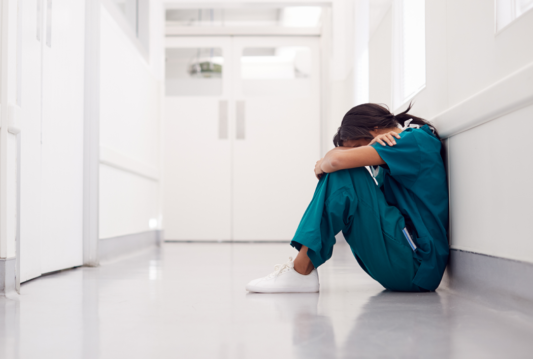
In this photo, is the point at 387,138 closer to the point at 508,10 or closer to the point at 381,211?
the point at 381,211

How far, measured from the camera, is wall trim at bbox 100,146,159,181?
8.93 feet

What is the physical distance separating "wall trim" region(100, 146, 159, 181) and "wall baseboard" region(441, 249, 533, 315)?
1.89 m

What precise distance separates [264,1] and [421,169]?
9.92 feet

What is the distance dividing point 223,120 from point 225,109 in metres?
0.11

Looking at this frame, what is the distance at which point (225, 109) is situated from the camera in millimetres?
4816

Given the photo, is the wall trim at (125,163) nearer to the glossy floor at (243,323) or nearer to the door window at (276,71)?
the glossy floor at (243,323)

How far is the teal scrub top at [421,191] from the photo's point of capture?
1487 millimetres

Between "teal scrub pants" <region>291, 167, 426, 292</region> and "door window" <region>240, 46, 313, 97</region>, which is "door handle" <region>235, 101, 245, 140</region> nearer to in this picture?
"door window" <region>240, 46, 313, 97</region>

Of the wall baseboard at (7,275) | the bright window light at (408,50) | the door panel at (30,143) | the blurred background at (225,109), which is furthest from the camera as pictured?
the bright window light at (408,50)

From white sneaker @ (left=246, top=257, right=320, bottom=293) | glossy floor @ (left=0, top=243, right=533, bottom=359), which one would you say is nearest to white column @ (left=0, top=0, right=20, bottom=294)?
glossy floor @ (left=0, top=243, right=533, bottom=359)

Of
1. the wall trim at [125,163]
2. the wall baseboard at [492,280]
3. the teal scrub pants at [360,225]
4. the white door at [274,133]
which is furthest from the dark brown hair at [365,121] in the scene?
the white door at [274,133]

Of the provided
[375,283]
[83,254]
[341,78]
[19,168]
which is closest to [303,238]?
[375,283]

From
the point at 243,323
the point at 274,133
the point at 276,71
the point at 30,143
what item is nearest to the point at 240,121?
the point at 274,133

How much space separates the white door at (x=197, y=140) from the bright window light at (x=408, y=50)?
8.57ft
